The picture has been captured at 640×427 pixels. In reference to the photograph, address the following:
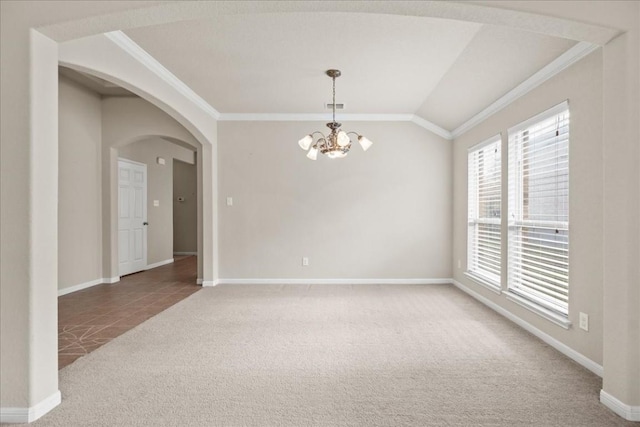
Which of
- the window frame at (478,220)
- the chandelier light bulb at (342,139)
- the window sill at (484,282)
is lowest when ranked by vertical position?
the window sill at (484,282)

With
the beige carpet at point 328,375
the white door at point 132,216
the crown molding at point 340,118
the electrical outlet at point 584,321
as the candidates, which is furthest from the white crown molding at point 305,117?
the electrical outlet at point 584,321

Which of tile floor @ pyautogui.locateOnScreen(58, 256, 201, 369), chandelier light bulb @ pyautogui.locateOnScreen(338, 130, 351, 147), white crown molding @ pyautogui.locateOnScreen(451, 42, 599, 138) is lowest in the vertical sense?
tile floor @ pyautogui.locateOnScreen(58, 256, 201, 369)

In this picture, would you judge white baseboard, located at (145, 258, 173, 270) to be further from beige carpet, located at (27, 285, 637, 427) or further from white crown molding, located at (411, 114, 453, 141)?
white crown molding, located at (411, 114, 453, 141)

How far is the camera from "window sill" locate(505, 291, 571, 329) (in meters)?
2.96

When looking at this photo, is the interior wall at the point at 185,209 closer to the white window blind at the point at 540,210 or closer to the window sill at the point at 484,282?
the window sill at the point at 484,282

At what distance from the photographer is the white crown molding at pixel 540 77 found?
2750mm

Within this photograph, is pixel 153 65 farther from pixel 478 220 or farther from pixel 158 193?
pixel 158 193

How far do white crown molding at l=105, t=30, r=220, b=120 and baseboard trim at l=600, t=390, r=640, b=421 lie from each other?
4453 millimetres

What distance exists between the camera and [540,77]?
3297 mm

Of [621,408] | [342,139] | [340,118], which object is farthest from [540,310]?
[340,118]

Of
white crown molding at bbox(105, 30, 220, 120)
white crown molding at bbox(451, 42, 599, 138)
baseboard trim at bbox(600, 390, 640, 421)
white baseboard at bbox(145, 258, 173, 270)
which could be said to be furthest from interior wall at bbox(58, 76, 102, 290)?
baseboard trim at bbox(600, 390, 640, 421)

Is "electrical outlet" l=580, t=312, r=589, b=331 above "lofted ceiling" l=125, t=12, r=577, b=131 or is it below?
below

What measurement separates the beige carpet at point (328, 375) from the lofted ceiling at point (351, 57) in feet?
8.43

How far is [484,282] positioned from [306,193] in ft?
9.49
